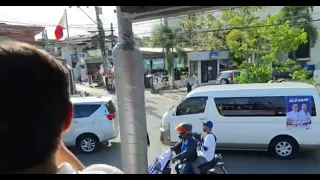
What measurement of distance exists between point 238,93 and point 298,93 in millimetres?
1291

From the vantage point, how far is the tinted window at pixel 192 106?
7.41 meters

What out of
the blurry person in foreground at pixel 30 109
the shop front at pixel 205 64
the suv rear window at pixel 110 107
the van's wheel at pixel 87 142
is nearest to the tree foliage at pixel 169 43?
the shop front at pixel 205 64

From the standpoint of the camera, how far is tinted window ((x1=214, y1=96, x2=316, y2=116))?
6.89 m

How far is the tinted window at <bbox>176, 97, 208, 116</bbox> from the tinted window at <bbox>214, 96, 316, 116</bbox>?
343 mm

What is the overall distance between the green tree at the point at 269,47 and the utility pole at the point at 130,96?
12.7 m

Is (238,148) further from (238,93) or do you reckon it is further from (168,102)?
(168,102)

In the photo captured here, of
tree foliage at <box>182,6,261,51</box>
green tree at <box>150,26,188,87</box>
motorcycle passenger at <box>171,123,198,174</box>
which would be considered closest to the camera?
motorcycle passenger at <box>171,123,198,174</box>

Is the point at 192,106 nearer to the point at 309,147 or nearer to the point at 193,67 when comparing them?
the point at 309,147

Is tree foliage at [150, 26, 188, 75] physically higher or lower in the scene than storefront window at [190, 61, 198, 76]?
higher

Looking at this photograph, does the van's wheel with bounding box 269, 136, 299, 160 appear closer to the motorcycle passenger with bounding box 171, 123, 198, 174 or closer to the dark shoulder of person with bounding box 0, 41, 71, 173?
the motorcycle passenger with bounding box 171, 123, 198, 174

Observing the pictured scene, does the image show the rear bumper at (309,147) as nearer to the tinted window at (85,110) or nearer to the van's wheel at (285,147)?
the van's wheel at (285,147)

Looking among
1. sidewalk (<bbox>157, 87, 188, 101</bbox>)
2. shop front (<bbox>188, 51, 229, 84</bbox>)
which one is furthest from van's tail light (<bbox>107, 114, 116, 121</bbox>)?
shop front (<bbox>188, 51, 229, 84</bbox>)

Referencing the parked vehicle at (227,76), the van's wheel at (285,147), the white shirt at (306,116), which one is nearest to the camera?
the white shirt at (306,116)
